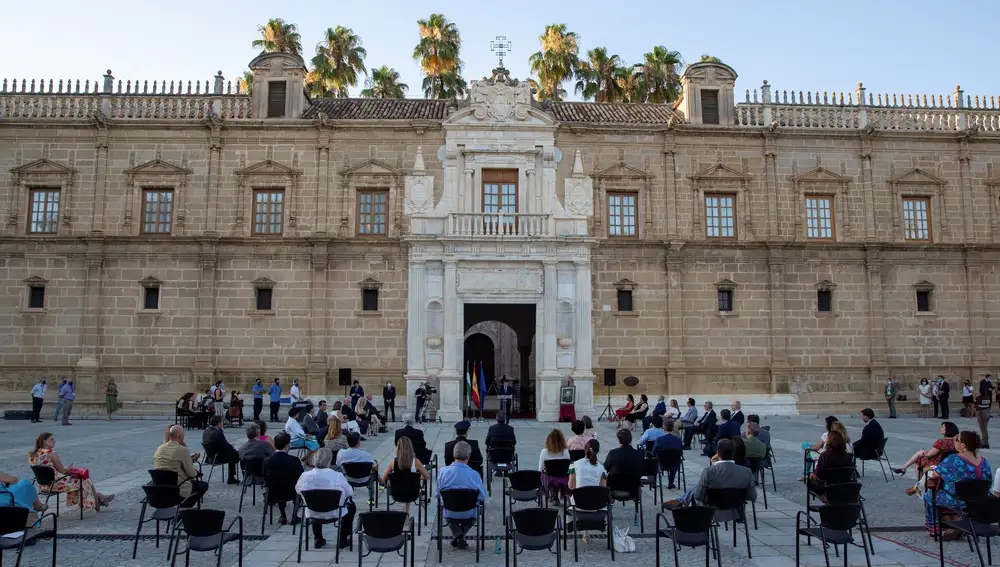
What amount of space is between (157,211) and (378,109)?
350 inches

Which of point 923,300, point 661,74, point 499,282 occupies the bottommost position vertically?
point 923,300

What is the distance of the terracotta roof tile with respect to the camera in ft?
92.0

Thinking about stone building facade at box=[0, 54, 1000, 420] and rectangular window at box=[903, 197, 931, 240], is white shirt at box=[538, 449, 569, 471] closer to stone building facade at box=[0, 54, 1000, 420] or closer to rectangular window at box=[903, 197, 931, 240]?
stone building facade at box=[0, 54, 1000, 420]

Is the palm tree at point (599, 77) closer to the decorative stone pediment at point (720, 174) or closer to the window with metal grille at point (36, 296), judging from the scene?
the decorative stone pediment at point (720, 174)

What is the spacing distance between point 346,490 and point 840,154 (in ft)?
82.9

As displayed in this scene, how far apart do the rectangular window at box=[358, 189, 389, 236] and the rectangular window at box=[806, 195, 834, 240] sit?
15542 mm

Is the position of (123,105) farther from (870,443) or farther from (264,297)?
(870,443)

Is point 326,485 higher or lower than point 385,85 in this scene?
lower

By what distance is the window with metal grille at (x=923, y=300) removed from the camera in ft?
91.2

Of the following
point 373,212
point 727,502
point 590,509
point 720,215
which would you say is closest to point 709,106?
point 720,215

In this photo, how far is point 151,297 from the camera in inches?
1047

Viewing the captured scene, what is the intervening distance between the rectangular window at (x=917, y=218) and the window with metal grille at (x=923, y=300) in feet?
6.80

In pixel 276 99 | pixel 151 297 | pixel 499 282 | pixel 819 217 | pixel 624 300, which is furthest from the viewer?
pixel 819 217

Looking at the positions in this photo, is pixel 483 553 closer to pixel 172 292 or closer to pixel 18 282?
pixel 172 292
